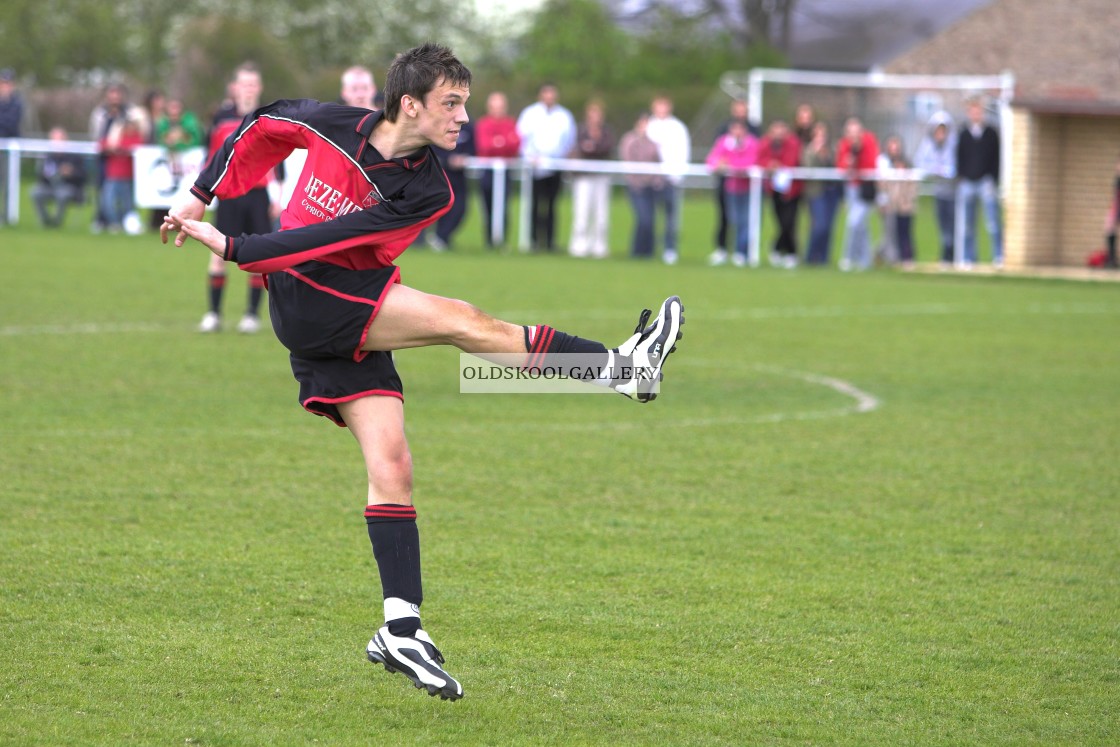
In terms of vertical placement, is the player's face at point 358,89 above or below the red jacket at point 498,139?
below

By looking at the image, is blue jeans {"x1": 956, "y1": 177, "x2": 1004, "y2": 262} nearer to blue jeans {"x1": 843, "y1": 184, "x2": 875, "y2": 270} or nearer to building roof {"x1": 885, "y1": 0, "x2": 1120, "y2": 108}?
blue jeans {"x1": 843, "y1": 184, "x2": 875, "y2": 270}

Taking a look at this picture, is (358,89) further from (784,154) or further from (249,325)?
(784,154)

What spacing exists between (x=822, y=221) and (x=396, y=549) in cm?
1864

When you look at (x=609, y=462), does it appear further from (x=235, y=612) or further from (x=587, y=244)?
(x=587, y=244)

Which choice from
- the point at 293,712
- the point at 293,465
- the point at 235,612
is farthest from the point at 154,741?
the point at 293,465

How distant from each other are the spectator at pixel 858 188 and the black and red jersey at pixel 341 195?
57.9 ft

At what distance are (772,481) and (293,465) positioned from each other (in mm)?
2548

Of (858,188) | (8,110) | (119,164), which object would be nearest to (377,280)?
(858,188)

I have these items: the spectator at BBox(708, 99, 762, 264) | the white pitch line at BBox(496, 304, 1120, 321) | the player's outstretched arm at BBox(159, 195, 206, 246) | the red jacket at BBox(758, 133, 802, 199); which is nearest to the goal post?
the red jacket at BBox(758, 133, 802, 199)

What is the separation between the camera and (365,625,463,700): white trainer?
14.3 feet

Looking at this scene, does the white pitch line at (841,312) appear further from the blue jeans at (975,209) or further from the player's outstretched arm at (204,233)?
the player's outstretched arm at (204,233)

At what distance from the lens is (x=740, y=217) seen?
22391mm

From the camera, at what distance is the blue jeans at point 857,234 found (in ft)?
72.5

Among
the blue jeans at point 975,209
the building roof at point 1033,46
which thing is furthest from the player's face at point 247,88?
the building roof at point 1033,46
